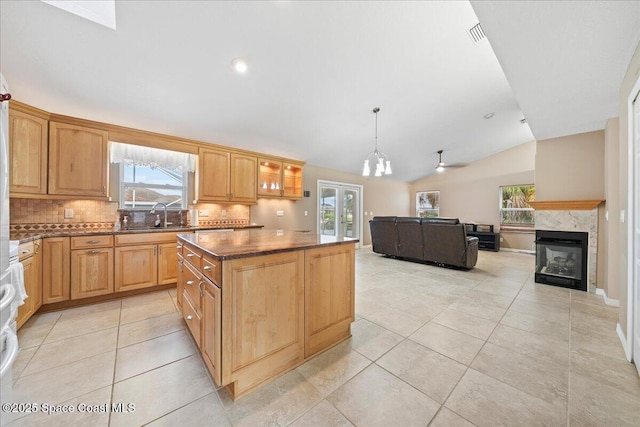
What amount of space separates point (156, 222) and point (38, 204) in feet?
4.10

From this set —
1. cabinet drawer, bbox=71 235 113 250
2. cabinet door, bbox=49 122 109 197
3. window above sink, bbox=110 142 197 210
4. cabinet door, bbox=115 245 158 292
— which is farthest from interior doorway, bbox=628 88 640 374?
cabinet door, bbox=49 122 109 197

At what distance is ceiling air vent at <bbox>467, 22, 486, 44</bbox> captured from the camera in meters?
2.50

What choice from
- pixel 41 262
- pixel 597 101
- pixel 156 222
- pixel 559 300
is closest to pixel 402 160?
pixel 597 101

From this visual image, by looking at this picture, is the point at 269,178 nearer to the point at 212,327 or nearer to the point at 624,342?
the point at 212,327

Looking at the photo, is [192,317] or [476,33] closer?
[192,317]

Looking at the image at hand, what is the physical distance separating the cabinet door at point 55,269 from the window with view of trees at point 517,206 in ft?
30.9

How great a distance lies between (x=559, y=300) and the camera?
10.0ft

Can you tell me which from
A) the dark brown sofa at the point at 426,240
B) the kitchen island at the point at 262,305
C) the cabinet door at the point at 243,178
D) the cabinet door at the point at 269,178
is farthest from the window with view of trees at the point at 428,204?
the kitchen island at the point at 262,305

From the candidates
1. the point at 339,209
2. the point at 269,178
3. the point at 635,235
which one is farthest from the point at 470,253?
the point at 269,178

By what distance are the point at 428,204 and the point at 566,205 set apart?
5.23 m

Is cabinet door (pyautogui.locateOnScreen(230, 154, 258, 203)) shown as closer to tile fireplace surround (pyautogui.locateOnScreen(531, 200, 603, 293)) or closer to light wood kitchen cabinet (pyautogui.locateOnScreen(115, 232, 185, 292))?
light wood kitchen cabinet (pyautogui.locateOnScreen(115, 232, 185, 292))

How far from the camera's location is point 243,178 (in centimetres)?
441

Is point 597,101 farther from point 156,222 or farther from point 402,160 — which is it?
point 156,222

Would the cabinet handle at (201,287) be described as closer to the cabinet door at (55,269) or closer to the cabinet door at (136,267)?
the cabinet door at (136,267)
